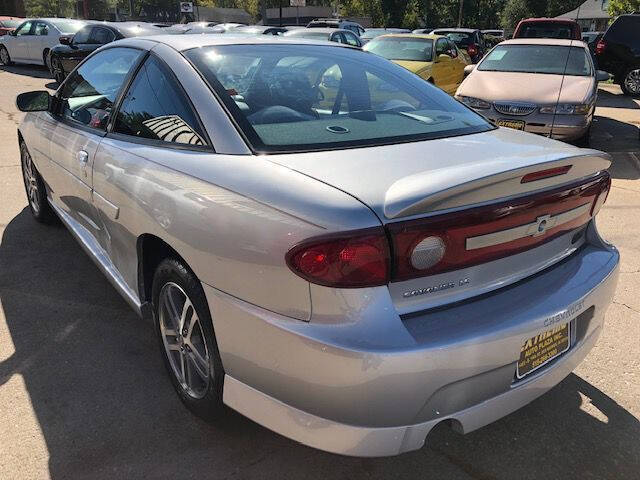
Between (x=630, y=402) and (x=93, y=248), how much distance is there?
9.52ft

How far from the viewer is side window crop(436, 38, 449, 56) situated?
437 inches

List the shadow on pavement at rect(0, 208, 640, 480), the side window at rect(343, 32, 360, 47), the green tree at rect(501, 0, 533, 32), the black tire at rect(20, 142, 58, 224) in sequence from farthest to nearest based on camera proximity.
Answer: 1. the green tree at rect(501, 0, 533, 32)
2. the side window at rect(343, 32, 360, 47)
3. the black tire at rect(20, 142, 58, 224)
4. the shadow on pavement at rect(0, 208, 640, 480)

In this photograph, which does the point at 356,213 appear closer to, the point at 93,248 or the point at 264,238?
the point at 264,238

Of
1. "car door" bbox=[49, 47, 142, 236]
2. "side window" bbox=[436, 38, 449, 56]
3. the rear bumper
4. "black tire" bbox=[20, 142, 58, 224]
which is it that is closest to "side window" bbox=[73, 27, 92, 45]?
"side window" bbox=[436, 38, 449, 56]

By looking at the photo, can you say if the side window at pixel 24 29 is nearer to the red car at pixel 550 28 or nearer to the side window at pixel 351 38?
the side window at pixel 351 38

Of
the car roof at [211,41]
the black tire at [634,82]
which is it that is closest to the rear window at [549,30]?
the black tire at [634,82]

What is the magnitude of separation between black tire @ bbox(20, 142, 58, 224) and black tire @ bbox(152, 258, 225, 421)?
246cm

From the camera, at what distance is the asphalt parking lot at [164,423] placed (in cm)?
221

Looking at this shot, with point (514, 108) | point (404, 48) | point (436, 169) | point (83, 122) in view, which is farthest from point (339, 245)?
point (404, 48)

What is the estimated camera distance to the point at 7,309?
3396mm

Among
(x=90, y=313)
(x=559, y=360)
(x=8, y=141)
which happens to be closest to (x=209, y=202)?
(x=559, y=360)

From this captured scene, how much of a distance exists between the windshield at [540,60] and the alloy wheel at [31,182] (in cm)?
656

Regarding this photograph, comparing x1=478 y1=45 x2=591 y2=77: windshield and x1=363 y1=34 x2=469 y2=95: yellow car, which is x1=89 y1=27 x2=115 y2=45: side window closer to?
x1=363 y1=34 x2=469 y2=95: yellow car

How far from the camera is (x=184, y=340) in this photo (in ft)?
7.92
